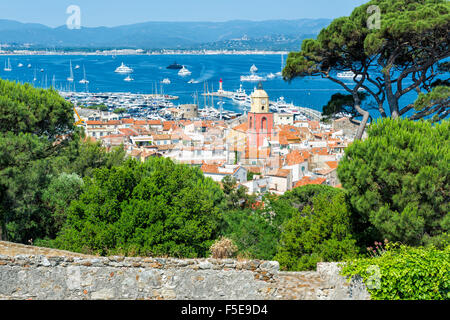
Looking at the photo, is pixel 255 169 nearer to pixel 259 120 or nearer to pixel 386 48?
pixel 259 120

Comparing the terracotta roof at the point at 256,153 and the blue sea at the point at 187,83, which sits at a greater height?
the blue sea at the point at 187,83

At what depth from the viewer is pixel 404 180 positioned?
7391 mm

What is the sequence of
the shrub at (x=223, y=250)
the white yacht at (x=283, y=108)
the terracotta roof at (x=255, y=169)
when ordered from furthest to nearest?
1. the white yacht at (x=283, y=108)
2. the terracotta roof at (x=255, y=169)
3. the shrub at (x=223, y=250)

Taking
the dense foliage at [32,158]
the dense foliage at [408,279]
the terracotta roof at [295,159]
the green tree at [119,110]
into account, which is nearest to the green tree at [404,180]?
the dense foliage at [408,279]

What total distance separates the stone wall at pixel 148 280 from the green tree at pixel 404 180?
2318 millimetres

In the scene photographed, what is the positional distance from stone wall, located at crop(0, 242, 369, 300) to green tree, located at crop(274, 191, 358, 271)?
11.5 ft

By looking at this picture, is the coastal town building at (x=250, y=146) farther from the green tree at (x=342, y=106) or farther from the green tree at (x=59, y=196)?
the green tree at (x=59, y=196)

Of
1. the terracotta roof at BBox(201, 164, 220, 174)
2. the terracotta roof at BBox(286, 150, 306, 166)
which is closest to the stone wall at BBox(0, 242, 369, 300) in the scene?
the terracotta roof at BBox(201, 164, 220, 174)

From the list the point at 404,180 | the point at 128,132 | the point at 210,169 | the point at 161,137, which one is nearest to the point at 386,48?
the point at 404,180

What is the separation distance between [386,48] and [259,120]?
4026 centimetres

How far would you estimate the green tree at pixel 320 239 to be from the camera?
29.8ft

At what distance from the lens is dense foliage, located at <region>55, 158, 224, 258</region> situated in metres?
8.98
